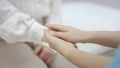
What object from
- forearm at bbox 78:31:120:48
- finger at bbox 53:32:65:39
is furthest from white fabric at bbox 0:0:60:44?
forearm at bbox 78:31:120:48

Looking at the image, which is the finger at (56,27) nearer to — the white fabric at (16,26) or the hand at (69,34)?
the hand at (69,34)

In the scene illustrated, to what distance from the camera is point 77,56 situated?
0.84 metres

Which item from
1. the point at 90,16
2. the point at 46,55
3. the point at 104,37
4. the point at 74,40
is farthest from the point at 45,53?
the point at 90,16

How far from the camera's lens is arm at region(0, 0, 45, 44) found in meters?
0.80

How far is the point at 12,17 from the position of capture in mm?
819

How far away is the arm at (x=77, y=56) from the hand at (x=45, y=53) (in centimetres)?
5

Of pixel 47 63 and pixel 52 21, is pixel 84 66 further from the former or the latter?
pixel 52 21

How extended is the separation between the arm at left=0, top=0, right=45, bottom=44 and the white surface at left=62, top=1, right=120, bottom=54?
51 cm

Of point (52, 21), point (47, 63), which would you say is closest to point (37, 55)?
point (47, 63)

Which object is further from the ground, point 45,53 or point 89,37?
point 89,37

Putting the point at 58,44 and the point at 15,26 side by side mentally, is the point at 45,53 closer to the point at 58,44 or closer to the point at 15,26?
the point at 58,44

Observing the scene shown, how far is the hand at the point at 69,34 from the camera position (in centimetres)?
96

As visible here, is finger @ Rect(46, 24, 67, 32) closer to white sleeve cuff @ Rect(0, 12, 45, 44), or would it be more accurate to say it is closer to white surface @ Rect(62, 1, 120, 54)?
white sleeve cuff @ Rect(0, 12, 45, 44)

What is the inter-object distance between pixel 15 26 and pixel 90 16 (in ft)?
2.28
